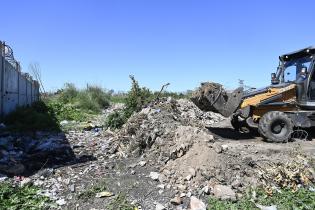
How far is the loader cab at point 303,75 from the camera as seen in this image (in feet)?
36.5

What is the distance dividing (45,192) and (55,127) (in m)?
7.71

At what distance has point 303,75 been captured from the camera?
36.9 ft

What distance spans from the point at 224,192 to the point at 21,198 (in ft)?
9.87

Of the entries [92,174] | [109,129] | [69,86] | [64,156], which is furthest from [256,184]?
[69,86]

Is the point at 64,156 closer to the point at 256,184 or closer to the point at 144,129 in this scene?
the point at 144,129

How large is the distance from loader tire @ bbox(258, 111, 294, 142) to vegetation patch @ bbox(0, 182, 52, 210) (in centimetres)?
579

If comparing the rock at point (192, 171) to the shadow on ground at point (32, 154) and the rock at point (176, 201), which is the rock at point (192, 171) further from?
the shadow on ground at point (32, 154)

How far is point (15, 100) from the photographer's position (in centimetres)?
1659

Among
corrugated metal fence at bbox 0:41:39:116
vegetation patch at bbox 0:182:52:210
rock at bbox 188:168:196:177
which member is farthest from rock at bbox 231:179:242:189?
corrugated metal fence at bbox 0:41:39:116

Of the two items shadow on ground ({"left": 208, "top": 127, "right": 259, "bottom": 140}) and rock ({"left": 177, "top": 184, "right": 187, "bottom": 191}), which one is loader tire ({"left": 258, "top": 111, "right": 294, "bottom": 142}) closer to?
shadow on ground ({"left": 208, "top": 127, "right": 259, "bottom": 140})

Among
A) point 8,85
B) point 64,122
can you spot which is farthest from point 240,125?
point 8,85

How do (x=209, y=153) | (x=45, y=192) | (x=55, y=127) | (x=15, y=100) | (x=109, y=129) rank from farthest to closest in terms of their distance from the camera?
(x=15, y=100) < (x=55, y=127) < (x=109, y=129) < (x=209, y=153) < (x=45, y=192)

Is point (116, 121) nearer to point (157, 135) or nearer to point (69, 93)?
point (157, 135)

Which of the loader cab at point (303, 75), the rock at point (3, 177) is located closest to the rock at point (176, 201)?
the rock at point (3, 177)
